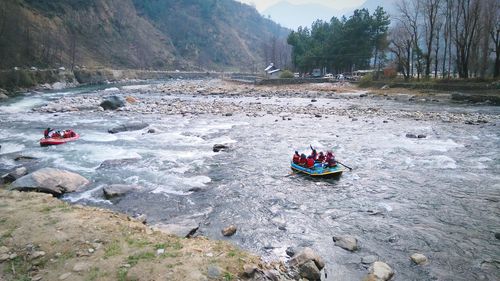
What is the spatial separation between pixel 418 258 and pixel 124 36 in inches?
5267

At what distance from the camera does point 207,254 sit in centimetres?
748

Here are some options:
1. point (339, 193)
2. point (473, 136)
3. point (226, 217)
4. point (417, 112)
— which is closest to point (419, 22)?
point (417, 112)

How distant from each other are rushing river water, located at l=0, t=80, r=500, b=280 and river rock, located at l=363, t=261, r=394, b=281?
220mm

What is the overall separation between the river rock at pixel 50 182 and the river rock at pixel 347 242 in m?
9.50

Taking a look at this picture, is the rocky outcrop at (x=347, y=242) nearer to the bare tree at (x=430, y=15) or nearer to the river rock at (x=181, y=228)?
the river rock at (x=181, y=228)

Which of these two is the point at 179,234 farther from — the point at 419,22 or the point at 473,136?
the point at 419,22

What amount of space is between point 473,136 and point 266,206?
646 inches

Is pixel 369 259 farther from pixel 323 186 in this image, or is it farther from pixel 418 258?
pixel 323 186

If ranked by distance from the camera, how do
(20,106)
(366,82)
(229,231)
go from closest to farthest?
1. (229,231)
2. (20,106)
3. (366,82)

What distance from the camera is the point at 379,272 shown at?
7688mm

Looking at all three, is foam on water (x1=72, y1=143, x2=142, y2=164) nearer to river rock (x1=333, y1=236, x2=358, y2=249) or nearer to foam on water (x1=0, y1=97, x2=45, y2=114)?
river rock (x1=333, y1=236, x2=358, y2=249)

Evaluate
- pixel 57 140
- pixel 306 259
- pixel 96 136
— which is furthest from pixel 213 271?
pixel 96 136

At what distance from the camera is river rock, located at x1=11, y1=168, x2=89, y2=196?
1216 centimetres

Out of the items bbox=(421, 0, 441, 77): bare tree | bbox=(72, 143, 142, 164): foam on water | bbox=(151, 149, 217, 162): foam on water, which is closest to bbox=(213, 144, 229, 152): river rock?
bbox=(151, 149, 217, 162): foam on water
